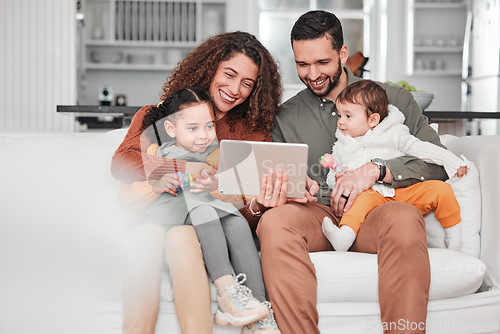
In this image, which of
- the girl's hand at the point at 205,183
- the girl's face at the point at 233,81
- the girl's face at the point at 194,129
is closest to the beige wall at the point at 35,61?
the girl's face at the point at 233,81

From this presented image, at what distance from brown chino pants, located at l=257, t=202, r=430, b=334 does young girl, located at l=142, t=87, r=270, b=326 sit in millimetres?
54

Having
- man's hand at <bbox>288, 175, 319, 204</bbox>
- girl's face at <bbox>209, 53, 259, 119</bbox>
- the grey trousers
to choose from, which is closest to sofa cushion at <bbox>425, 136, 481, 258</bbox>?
man's hand at <bbox>288, 175, 319, 204</bbox>

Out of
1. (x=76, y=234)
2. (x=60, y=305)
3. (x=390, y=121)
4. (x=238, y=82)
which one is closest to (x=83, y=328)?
(x=60, y=305)

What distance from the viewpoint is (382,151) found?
1.75 metres

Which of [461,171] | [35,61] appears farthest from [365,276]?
[35,61]

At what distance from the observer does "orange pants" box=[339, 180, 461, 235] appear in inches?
62.3

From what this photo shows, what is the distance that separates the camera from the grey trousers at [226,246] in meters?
1.38

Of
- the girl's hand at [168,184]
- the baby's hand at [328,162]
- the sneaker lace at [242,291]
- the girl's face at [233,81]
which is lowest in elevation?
the sneaker lace at [242,291]

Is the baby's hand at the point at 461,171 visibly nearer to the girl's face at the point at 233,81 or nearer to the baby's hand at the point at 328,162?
the baby's hand at the point at 328,162

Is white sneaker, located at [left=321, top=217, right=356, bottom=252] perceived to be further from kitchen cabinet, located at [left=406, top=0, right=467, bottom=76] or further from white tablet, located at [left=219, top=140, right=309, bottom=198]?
kitchen cabinet, located at [left=406, top=0, right=467, bottom=76]

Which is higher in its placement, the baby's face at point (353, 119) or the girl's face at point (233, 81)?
the girl's face at point (233, 81)

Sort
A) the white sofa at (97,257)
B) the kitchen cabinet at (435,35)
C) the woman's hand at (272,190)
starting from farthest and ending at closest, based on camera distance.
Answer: the kitchen cabinet at (435,35)
the woman's hand at (272,190)
the white sofa at (97,257)

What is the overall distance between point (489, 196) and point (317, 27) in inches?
31.5

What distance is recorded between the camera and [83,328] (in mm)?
1137
